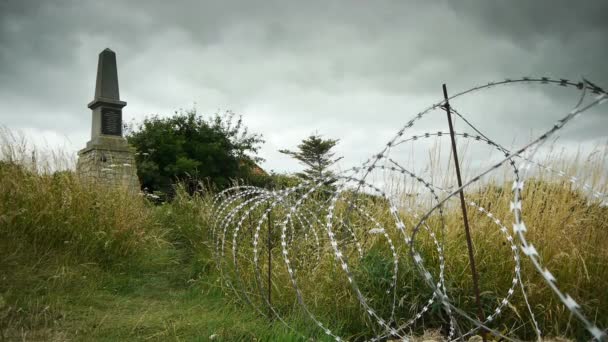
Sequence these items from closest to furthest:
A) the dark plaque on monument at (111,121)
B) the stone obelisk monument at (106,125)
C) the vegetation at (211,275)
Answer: the vegetation at (211,275) → the stone obelisk monument at (106,125) → the dark plaque on monument at (111,121)

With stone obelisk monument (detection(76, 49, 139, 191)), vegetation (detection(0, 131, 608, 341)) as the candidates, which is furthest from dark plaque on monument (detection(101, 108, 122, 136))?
vegetation (detection(0, 131, 608, 341))

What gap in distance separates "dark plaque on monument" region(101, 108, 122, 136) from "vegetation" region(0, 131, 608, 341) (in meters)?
5.95

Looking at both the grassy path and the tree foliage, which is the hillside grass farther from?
the tree foliage

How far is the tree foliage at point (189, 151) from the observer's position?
16266mm

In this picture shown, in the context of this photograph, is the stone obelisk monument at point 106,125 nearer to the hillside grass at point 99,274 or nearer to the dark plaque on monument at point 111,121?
the dark plaque on monument at point 111,121

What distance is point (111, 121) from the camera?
1247cm

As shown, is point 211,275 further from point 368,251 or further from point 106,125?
point 106,125

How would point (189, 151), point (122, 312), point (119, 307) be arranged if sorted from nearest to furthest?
point (122, 312) < point (119, 307) < point (189, 151)

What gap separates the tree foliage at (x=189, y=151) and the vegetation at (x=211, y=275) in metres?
9.36

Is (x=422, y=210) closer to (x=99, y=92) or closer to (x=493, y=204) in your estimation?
(x=493, y=204)

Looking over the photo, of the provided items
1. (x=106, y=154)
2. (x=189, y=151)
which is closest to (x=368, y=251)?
(x=106, y=154)

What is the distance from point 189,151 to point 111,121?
638 cm

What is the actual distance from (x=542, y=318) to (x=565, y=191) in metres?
1.60

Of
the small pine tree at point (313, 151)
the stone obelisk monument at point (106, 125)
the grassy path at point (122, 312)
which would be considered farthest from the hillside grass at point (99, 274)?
the small pine tree at point (313, 151)
